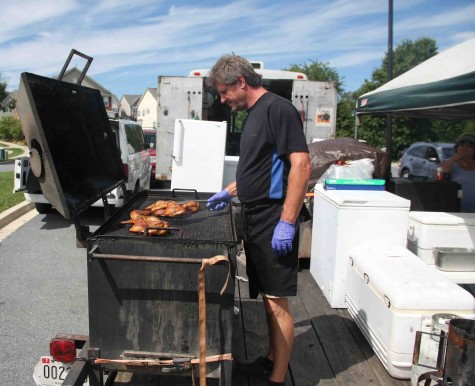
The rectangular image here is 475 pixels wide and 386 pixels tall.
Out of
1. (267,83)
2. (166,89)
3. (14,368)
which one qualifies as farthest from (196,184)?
(14,368)

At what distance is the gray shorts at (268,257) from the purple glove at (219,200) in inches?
18.5

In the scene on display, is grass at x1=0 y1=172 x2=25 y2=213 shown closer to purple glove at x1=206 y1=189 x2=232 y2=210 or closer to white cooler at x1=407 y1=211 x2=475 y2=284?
purple glove at x1=206 y1=189 x2=232 y2=210

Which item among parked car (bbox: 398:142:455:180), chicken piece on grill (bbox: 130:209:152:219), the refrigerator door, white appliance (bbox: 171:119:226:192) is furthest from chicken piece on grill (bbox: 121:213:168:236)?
parked car (bbox: 398:142:455:180)

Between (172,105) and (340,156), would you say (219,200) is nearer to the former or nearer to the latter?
(340,156)

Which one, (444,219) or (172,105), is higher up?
(172,105)

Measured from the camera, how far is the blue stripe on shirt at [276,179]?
2500 mm

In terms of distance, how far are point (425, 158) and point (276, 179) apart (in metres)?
14.7

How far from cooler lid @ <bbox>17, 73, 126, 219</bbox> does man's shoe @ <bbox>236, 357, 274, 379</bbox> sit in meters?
1.51

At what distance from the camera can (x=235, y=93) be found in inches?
101

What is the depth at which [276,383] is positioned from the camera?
2625mm

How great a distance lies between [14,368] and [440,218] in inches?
150

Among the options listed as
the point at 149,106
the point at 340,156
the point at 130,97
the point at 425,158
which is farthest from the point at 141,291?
the point at 130,97

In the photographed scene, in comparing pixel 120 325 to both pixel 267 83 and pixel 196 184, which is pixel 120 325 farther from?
pixel 267 83

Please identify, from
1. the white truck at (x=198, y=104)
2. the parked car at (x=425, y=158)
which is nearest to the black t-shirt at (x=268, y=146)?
the white truck at (x=198, y=104)
